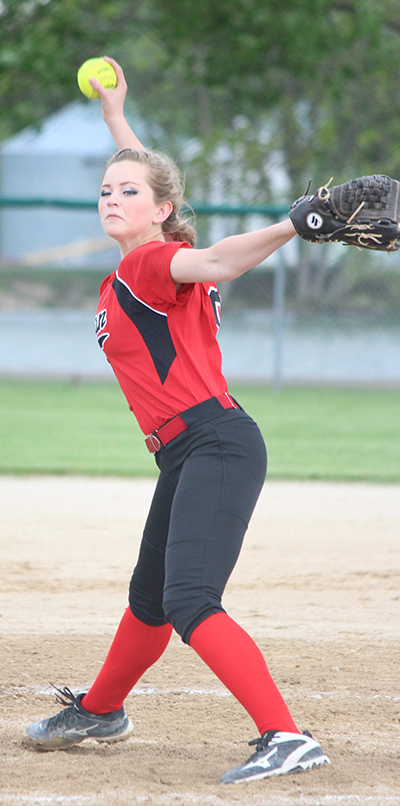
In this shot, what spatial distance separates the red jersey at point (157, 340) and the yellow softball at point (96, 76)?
1.15 meters

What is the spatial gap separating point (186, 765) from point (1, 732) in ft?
2.01

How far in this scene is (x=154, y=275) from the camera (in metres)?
1.92

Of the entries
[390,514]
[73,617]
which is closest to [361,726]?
[73,617]

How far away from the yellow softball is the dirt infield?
2.12 metres

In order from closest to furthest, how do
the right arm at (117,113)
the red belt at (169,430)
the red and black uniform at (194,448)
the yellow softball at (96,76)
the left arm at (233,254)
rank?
1. the left arm at (233,254)
2. the red and black uniform at (194,448)
3. the red belt at (169,430)
4. the right arm at (117,113)
5. the yellow softball at (96,76)

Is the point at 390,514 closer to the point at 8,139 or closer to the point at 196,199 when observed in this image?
the point at 196,199

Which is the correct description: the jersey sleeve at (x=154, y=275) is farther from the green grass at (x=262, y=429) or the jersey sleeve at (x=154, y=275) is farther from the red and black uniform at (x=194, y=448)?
the green grass at (x=262, y=429)

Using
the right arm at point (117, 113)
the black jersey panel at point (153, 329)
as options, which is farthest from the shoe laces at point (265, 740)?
the right arm at point (117, 113)

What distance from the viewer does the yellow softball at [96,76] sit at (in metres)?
2.91

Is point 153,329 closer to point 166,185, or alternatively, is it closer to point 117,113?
point 166,185

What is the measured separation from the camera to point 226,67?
Result: 14.4 metres

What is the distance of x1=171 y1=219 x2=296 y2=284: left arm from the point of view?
6.09ft

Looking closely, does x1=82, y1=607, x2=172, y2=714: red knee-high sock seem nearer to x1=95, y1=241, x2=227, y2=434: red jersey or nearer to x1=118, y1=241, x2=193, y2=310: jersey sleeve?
x1=95, y1=241, x2=227, y2=434: red jersey

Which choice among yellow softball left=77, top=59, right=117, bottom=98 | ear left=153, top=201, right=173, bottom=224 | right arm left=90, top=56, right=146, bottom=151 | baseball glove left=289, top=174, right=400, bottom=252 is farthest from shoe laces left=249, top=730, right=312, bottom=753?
yellow softball left=77, top=59, right=117, bottom=98
